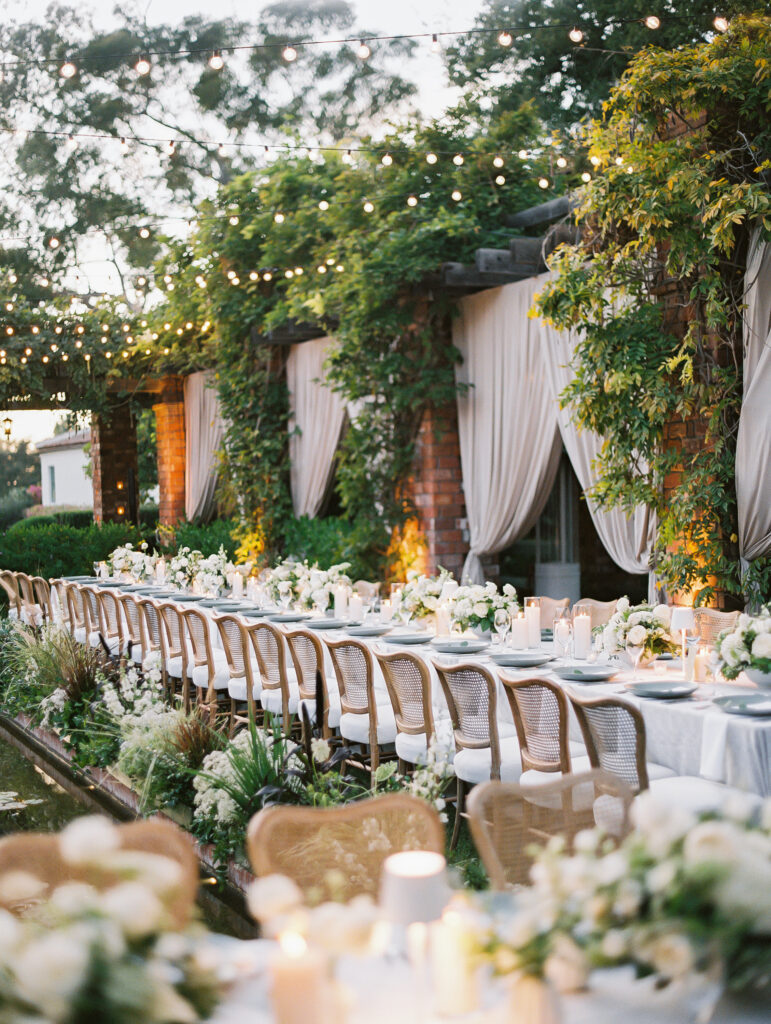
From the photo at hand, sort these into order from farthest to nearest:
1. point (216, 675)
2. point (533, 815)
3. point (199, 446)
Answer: point (199, 446), point (216, 675), point (533, 815)

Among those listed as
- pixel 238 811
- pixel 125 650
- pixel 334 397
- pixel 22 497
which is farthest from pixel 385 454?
pixel 22 497

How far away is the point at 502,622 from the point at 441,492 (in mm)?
3971

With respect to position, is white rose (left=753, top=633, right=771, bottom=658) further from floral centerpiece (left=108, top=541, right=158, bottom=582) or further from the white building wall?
the white building wall

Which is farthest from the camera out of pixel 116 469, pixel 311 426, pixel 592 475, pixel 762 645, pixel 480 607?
pixel 116 469

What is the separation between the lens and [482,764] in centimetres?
477

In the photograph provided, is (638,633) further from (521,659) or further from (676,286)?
A: (676,286)

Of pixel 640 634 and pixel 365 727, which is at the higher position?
pixel 640 634

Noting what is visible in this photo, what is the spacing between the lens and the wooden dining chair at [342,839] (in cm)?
239

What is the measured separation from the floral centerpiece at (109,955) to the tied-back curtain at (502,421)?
7.52 metres

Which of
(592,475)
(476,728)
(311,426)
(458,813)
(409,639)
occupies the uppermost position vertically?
(311,426)

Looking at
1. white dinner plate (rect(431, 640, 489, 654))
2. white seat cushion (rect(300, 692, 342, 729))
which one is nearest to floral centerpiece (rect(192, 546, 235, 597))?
white seat cushion (rect(300, 692, 342, 729))

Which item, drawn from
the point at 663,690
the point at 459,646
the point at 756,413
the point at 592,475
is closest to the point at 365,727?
the point at 459,646

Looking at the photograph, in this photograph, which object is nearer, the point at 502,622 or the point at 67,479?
the point at 502,622

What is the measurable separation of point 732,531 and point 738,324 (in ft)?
4.13
